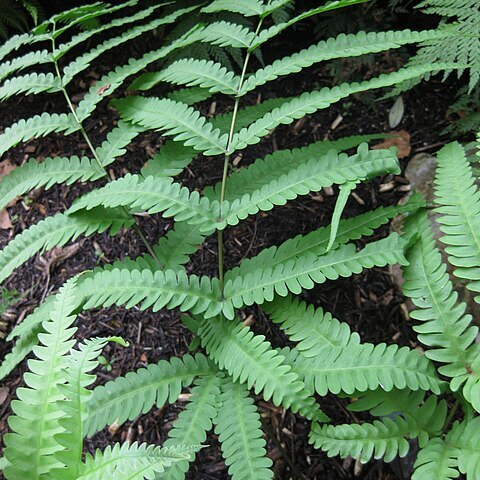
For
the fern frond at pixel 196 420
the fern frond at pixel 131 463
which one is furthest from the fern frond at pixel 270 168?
the fern frond at pixel 131 463

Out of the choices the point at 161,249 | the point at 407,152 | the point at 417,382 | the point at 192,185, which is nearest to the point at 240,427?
the point at 417,382

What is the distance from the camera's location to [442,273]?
5.08 feet

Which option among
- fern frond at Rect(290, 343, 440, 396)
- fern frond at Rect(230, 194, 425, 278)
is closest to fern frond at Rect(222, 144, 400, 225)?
fern frond at Rect(230, 194, 425, 278)

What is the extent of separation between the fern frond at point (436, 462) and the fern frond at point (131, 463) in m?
0.72

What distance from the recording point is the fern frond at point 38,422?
1.12 metres

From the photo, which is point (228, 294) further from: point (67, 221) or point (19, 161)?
point (19, 161)

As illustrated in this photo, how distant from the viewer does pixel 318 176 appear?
168 cm

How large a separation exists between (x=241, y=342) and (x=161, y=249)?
0.57m

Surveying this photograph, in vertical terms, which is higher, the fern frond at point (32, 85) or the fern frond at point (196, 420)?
the fern frond at point (32, 85)

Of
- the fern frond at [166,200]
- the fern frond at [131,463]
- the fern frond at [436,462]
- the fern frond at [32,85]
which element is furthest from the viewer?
the fern frond at [32,85]

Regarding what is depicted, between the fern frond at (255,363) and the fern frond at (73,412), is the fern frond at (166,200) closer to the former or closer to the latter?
the fern frond at (255,363)

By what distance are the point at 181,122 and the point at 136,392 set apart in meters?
1.03

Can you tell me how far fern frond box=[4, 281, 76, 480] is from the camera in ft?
3.66

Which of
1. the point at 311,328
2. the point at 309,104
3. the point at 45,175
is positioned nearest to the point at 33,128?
the point at 45,175
